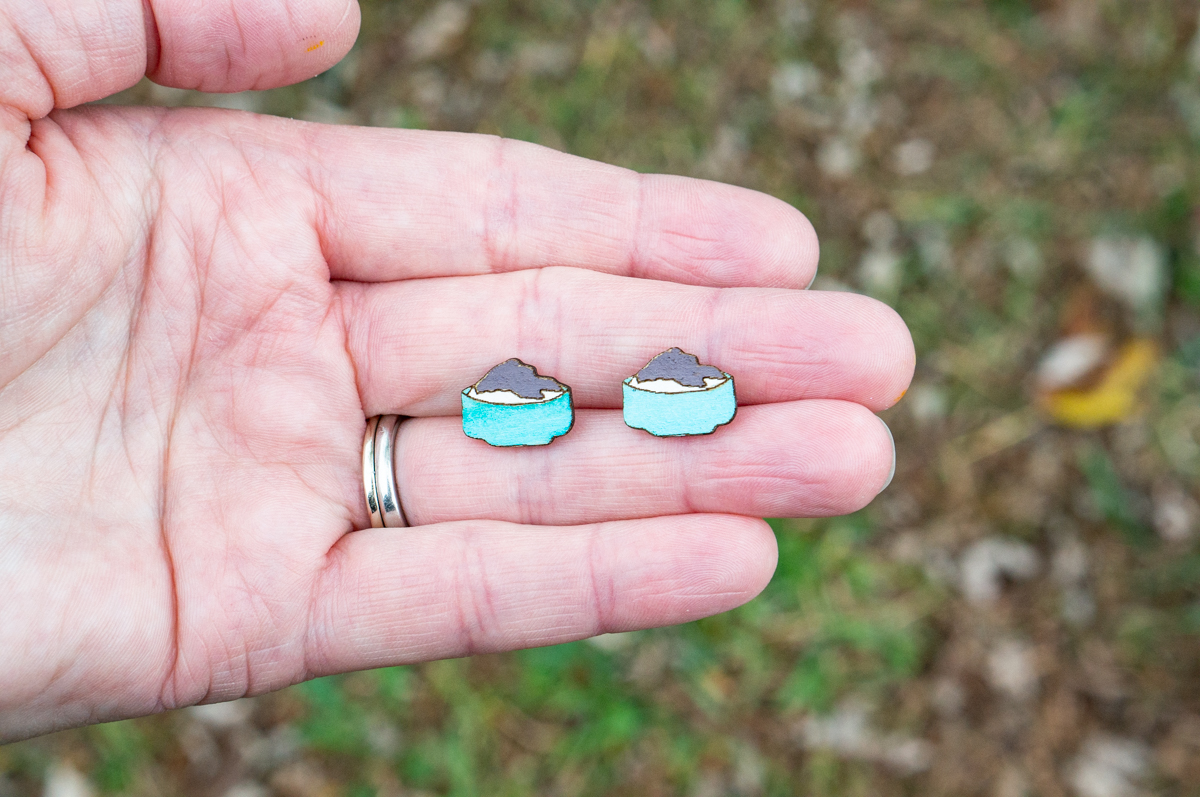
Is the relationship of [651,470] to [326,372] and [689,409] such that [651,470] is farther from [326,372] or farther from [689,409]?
[326,372]

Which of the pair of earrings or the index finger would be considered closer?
the pair of earrings

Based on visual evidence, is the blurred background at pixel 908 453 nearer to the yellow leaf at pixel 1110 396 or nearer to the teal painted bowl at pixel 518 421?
the yellow leaf at pixel 1110 396

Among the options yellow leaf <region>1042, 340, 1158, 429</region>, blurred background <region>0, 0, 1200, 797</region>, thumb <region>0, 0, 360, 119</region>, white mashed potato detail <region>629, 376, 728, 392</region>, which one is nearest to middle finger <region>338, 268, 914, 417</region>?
white mashed potato detail <region>629, 376, 728, 392</region>

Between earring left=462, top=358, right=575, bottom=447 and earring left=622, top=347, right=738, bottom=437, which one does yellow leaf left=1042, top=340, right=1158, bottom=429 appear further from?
earring left=462, top=358, right=575, bottom=447

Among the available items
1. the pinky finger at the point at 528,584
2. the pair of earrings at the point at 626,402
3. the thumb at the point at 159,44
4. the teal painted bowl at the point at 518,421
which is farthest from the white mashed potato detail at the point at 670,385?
the thumb at the point at 159,44

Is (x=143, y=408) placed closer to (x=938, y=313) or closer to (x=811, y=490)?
(x=811, y=490)
